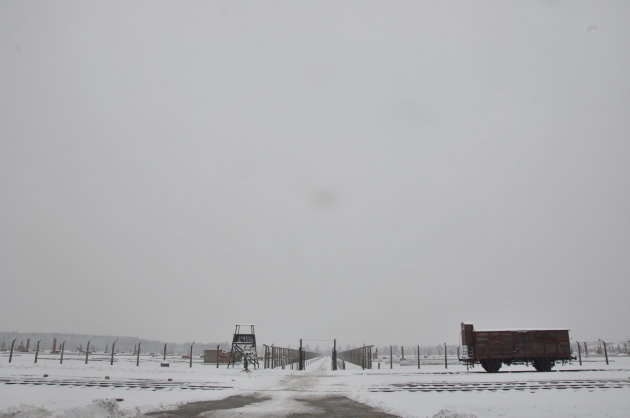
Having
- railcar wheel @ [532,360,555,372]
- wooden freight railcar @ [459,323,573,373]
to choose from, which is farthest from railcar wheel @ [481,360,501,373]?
railcar wheel @ [532,360,555,372]

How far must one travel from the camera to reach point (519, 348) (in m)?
28.3

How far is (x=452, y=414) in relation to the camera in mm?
10031

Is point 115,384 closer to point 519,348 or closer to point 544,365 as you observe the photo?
point 519,348

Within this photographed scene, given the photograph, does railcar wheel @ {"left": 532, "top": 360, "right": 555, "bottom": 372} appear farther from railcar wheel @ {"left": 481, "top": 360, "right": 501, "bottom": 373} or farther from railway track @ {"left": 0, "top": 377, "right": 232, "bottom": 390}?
railway track @ {"left": 0, "top": 377, "right": 232, "bottom": 390}

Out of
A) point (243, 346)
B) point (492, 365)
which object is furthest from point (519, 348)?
point (243, 346)

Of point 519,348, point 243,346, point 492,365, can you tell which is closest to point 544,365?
point 519,348

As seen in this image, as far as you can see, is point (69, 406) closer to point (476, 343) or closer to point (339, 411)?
point (339, 411)

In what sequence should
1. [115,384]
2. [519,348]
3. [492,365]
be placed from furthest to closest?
[492,365] < [519,348] < [115,384]

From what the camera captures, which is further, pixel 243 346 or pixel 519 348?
pixel 243 346

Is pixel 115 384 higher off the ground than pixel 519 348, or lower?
lower

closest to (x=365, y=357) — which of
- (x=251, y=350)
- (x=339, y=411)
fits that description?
(x=251, y=350)

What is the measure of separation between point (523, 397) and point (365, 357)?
24.5 metres

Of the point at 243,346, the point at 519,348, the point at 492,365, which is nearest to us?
the point at 519,348

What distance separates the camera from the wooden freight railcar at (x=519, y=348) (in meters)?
28.2
